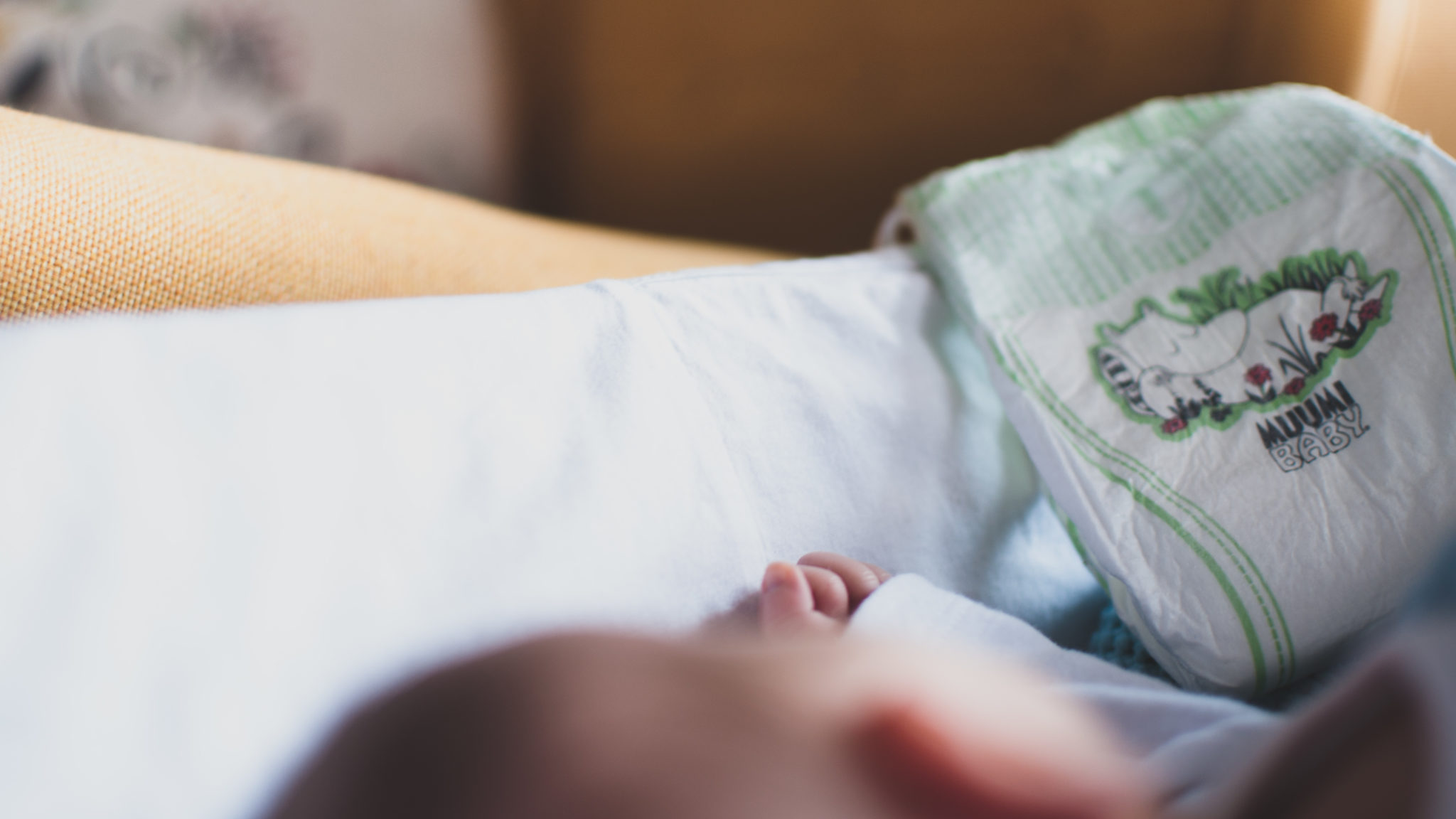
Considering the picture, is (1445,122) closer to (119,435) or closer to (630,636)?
(630,636)

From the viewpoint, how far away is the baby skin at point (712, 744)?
25cm

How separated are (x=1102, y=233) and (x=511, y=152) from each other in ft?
2.40

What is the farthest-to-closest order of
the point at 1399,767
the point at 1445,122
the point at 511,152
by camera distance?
1. the point at 511,152
2. the point at 1445,122
3. the point at 1399,767

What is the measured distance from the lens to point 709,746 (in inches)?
10.0

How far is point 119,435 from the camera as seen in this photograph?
348mm

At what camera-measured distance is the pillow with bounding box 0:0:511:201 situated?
74 cm

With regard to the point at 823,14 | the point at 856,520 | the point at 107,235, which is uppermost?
the point at 823,14

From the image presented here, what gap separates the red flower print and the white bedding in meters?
0.17

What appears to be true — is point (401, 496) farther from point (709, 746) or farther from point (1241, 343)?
point (1241, 343)

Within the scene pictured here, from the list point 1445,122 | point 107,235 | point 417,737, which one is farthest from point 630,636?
point 1445,122

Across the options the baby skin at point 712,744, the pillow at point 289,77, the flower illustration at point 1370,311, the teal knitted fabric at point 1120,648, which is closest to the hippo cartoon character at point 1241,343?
the flower illustration at point 1370,311

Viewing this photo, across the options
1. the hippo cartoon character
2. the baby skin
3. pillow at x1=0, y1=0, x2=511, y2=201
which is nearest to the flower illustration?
the hippo cartoon character

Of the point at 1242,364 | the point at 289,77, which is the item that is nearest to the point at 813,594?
the point at 1242,364

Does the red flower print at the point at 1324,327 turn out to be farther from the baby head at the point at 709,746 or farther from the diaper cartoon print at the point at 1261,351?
the baby head at the point at 709,746
